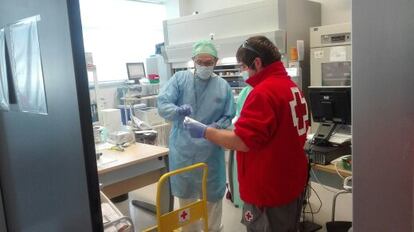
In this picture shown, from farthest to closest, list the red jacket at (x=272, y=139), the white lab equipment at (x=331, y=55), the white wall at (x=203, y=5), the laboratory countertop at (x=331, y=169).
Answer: the white wall at (x=203, y=5) → the white lab equipment at (x=331, y=55) → the laboratory countertop at (x=331, y=169) → the red jacket at (x=272, y=139)

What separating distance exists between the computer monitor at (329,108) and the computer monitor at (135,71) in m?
3.49

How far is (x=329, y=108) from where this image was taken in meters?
2.17

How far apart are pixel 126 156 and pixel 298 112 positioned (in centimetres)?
139

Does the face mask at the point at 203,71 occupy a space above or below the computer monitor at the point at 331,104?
above

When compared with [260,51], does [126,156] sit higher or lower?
lower

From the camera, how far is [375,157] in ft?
2.30

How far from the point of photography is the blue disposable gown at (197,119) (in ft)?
7.78

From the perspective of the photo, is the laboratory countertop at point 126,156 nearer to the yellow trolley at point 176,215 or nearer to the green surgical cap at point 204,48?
the yellow trolley at point 176,215

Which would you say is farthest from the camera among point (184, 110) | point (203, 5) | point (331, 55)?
point (203, 5)

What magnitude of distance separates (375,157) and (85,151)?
2.10 feet

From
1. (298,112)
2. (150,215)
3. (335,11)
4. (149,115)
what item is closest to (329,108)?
(298,112)

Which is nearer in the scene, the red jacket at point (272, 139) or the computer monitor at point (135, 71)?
the red jacket at point (272, 139)

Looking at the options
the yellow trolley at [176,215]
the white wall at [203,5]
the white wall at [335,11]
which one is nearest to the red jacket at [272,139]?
the yellow trolley at [176,215]

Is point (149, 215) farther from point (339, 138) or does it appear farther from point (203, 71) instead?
point (339, 138)
